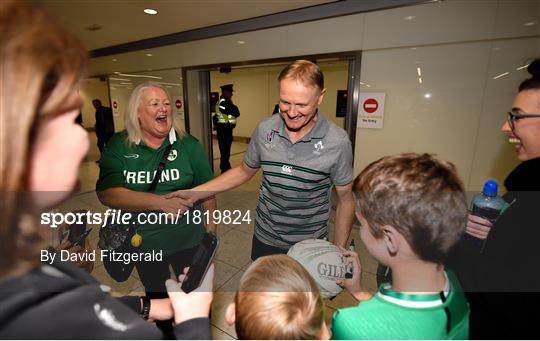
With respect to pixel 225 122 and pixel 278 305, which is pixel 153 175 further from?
pixel 225 122

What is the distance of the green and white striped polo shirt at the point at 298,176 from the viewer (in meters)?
1.46

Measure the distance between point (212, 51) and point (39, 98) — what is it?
15.1 ft

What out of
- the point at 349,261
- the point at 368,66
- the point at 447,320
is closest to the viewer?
the point at 447,320

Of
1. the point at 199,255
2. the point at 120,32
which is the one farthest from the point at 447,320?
the point at 120,32

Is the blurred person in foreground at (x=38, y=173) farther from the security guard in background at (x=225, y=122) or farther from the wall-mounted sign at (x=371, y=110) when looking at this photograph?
the security guard in background at (x=225, y=122)

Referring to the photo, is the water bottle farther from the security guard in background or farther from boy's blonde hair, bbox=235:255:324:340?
the security guard in background

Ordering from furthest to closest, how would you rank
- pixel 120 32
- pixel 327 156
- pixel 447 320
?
pixel 120 32
pixel 327 156
pixel 447 320

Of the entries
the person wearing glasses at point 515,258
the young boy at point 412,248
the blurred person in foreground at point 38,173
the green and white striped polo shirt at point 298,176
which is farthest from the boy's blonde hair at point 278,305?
the green and white striped polo shirt at point 298,176

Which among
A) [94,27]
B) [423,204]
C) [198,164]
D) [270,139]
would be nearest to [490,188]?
[423,204]

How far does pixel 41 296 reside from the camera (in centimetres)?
48

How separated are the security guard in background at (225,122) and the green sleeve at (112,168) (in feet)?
14.8

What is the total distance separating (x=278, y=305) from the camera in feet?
2.34

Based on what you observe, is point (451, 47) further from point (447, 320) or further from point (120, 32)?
point (120, 32)

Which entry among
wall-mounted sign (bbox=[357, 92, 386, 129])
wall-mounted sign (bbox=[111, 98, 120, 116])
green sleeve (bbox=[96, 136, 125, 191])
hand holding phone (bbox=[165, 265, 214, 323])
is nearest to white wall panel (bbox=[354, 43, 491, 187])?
wall-mounted sign (bbox=[357, 92, 386, 129])
